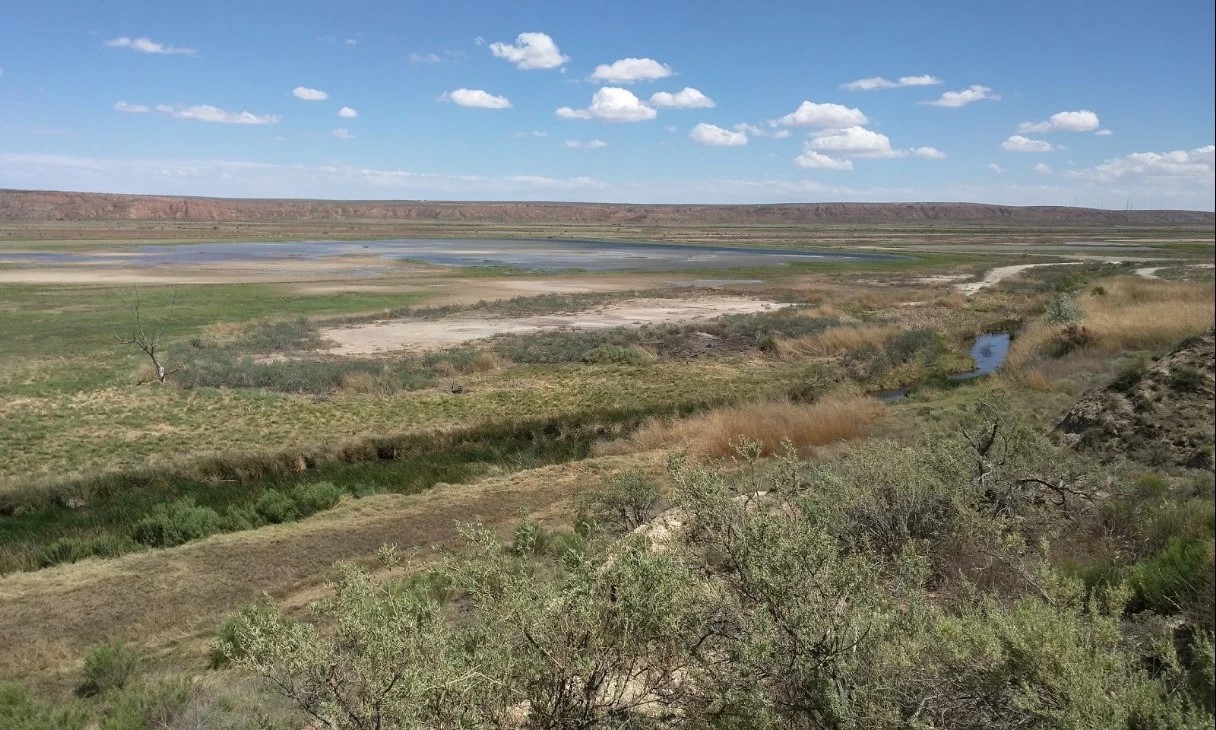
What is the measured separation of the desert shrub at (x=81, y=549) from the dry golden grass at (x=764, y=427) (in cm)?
1075

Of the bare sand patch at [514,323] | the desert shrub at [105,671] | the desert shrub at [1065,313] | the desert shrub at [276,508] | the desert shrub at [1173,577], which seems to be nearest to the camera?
the desert shrub at [1173,577]

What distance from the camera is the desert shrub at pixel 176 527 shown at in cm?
1359

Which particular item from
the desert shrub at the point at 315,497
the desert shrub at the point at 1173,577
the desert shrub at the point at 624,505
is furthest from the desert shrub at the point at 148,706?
the desert shrub at the point at 1173,577

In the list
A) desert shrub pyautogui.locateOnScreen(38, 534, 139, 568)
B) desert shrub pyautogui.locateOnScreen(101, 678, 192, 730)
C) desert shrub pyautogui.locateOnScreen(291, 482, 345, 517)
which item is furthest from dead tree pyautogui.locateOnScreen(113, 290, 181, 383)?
desert shrub pyautogui.locateOnScreen(101, 678, 192, 730)

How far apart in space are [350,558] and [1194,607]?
11010 mm

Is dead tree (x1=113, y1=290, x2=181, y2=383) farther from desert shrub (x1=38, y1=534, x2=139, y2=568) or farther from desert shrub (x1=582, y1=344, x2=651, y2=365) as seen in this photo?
desert shrub (x1=582, y1=344, x2=651, y2=365)

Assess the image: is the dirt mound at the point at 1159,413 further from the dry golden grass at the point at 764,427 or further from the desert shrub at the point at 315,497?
the desert shrub at the point at 315,497

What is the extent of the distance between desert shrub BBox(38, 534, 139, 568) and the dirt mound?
16129 millimetres

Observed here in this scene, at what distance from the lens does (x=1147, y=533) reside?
7.14 meters

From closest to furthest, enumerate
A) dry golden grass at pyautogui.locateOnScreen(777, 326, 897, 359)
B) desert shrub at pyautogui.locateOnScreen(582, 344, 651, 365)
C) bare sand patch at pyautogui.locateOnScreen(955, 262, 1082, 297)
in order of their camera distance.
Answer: desert shrub at pyautogui.locateOnScreen(582, 344, 651, 365), dry golden grass at pyautogui.locateOnScreen(777, 326, 897, 359), bare sand patch at pyautogui.locateOnScreen(955, 262, 1082, 297)

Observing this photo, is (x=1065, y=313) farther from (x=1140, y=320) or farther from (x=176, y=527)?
(x=176, y=527)

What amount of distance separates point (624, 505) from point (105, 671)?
7219 mm

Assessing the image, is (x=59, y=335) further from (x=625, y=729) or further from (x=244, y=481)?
(x=625, y=729)

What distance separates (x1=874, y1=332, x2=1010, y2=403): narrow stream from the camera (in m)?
26.6
